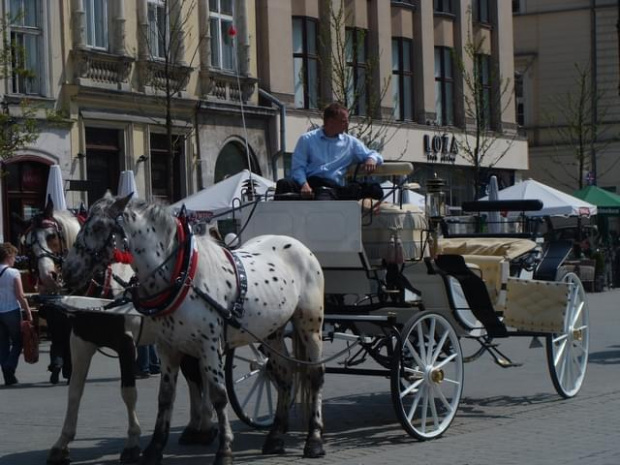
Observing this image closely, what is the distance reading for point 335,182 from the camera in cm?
1068

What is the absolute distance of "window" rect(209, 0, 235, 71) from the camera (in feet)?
99.7

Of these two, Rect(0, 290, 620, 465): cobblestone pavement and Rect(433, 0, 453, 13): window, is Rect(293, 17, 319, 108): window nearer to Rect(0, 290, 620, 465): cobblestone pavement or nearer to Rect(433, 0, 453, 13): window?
Rect(433, 0, 453, 13): window

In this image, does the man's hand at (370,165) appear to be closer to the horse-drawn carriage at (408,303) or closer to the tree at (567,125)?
the horse-drawn carriage at (408,303)

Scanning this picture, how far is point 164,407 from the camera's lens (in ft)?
29.3

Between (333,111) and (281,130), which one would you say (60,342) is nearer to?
(333,111)

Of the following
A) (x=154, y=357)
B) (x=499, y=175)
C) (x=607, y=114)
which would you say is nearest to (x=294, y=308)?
(x=154, y=357)

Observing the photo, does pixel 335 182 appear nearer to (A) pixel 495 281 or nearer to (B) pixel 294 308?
(B) pixel 294 308

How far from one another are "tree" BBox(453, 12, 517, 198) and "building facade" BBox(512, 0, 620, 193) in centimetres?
904

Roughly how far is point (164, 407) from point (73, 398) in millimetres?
782

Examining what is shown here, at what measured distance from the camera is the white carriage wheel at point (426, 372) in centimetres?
988

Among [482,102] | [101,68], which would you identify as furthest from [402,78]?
[101,68]

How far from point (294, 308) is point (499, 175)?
3413 centimetres

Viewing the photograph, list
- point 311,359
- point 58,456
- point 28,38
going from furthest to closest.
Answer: point 28,38, point 311,359, point 58,456

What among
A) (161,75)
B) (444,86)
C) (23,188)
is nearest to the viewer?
(23,188)
